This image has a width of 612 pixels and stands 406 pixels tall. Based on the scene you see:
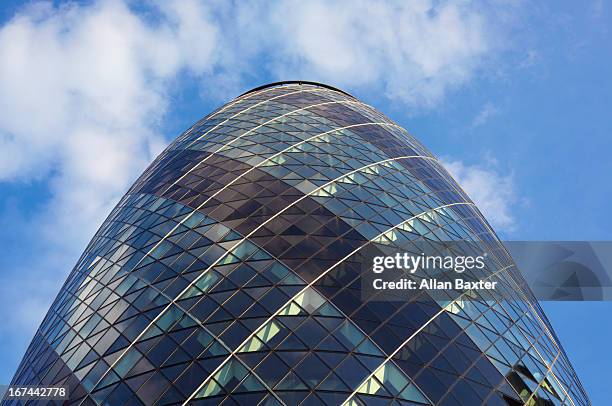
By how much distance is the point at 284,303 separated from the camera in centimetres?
2088

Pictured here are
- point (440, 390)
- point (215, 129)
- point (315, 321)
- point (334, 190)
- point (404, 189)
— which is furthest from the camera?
point (215, 129)

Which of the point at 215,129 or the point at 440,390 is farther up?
the point at 215,129

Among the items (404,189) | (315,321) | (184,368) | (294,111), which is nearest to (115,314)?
(184,368)

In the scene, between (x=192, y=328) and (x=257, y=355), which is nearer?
(x=257, y=355)

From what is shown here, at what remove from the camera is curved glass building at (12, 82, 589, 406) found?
62.4ft

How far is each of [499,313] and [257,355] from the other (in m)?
11.2

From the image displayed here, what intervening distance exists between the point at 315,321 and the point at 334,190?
8.28 metres

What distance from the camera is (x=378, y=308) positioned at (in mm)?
20828

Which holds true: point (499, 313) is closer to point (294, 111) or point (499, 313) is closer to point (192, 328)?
point (192, 328)

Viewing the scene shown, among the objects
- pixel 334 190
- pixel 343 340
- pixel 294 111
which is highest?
pixel 294 111

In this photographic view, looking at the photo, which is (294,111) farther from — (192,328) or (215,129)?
(192,328)

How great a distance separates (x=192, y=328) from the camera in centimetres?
2081

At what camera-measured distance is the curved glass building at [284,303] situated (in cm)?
1902

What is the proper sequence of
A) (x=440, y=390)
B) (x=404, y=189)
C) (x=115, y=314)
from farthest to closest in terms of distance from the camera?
(x=404, y=189) < (x=115, y=314) < (x=440, y=390)
